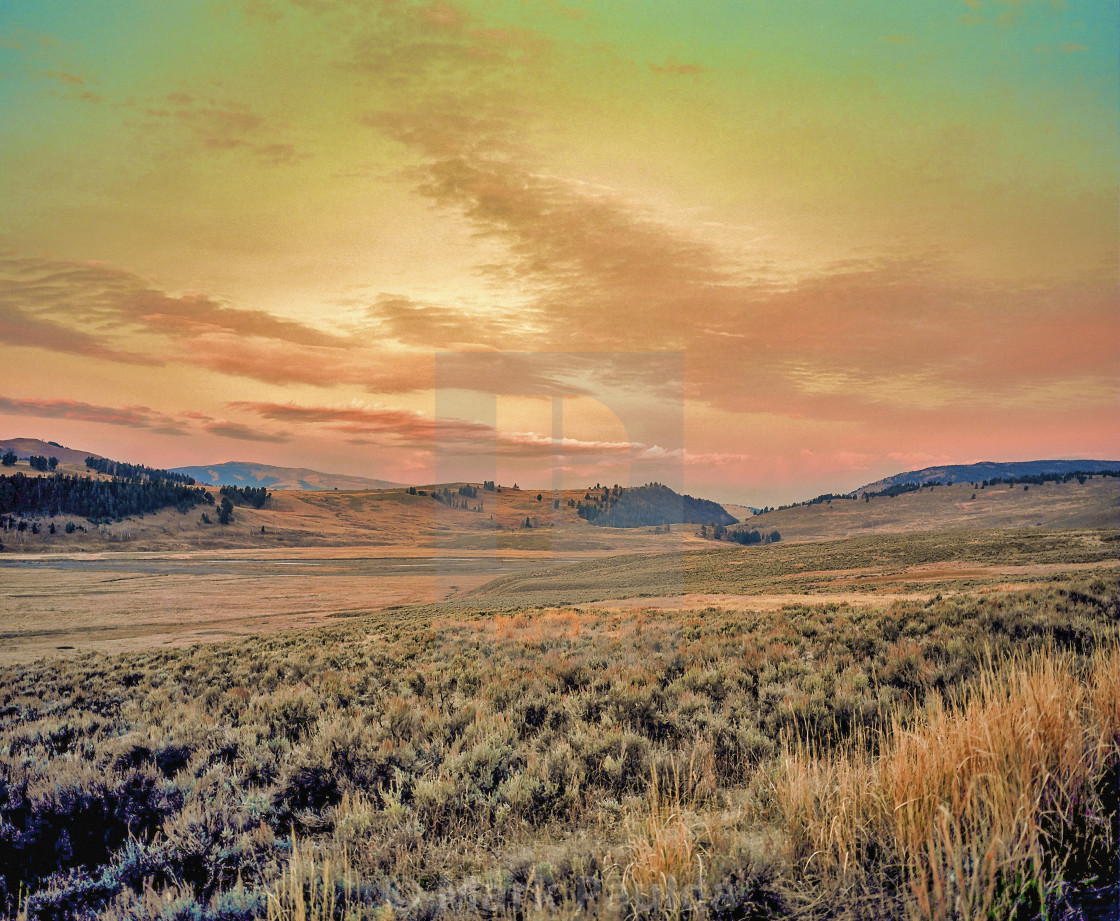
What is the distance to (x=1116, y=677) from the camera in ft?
17.5

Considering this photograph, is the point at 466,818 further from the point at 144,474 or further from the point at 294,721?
the point at 144,474

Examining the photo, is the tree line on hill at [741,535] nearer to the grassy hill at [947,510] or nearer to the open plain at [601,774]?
the grassy hill at [947,510]

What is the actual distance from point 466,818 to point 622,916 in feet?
7.23

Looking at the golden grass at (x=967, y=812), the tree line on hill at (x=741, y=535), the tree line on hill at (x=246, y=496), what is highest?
the golden grass at (x=967, y=812)

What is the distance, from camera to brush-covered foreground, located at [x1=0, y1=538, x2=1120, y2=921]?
11.3ft

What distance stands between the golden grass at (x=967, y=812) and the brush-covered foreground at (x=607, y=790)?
0.02 m

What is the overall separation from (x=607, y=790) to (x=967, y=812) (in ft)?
9.73

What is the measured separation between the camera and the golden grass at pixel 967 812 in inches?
121

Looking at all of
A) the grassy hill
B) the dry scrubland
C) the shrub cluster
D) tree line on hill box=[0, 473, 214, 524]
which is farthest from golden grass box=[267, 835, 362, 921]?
tree line on hill box=[0, 473, 214, 524]

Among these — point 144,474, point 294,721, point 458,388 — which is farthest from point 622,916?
point 144,474

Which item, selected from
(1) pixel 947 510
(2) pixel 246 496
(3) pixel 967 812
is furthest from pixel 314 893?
(1) pixel 947 510

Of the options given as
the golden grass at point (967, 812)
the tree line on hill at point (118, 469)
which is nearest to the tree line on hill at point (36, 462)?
the tree line on hill at point (118, 469)

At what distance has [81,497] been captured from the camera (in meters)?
132

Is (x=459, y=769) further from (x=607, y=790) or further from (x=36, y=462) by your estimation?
(x=36, y=462)
